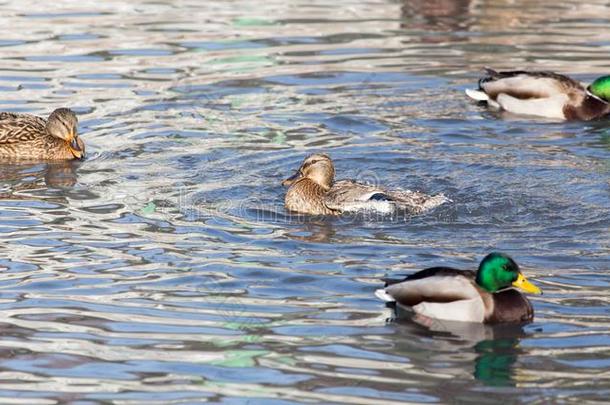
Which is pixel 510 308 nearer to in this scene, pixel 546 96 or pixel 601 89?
pixel 546 96

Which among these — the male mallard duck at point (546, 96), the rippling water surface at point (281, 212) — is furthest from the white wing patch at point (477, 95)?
the rippling water surface at point (281, 212)

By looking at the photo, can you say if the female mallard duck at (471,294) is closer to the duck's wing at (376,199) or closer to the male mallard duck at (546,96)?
the duck's wing at (376,199)

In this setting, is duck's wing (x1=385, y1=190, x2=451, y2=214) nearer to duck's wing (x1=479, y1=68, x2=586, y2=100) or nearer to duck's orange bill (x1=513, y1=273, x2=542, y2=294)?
duck's orange bill (x1=513, y1=273, x2=542, y2=294)

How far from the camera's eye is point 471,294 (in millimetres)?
8656

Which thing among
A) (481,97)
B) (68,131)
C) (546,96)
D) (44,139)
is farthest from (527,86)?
(44,139)

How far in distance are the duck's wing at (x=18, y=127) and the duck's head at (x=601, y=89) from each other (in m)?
5.99

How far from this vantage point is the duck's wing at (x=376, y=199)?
11.0 metres

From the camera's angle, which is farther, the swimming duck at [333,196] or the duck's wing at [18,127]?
the duck's wing at [18,127]

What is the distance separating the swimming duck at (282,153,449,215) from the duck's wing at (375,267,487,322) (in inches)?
92.2

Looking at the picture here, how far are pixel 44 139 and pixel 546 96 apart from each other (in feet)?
17.9

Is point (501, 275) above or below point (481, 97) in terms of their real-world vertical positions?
below

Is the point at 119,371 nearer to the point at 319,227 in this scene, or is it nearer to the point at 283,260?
the point at 283,260

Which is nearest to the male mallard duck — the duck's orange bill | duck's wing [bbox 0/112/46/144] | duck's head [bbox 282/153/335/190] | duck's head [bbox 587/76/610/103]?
duck's head [bbox 587/76/610/103]

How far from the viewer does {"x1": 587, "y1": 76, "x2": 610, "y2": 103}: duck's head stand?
49.3 ft
